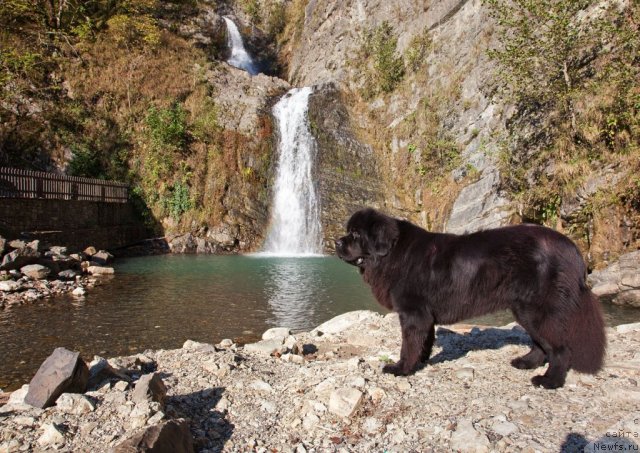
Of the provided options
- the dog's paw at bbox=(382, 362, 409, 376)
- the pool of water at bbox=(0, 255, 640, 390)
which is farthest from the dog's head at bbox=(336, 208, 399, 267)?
the pool of water at bbox=(0, 255, 640, 390)

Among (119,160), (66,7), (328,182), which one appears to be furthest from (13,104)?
(328,182)

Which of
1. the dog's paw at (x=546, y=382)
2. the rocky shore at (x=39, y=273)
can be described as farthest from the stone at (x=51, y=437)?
the rocky shore at (x=39, y=273)

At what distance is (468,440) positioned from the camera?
10.1ft

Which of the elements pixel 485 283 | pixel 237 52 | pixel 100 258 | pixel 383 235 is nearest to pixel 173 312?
pixel 383 235

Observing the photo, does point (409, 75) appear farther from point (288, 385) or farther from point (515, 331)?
point (288, 385)

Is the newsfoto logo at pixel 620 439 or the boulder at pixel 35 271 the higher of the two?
the newsfoto logo at pixel 620 439

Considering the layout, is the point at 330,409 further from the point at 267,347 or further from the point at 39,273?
the point at 39,273

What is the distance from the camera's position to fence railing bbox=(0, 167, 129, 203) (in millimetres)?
16056

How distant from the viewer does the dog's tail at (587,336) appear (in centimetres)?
395

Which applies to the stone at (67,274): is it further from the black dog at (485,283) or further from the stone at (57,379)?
the black dog at (485,283)

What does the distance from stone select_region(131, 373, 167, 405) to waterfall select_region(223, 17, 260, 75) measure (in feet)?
123

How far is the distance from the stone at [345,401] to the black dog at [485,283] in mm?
779

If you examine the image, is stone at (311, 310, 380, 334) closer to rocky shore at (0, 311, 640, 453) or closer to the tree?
rocky shore at (0, 311, 640, 453)

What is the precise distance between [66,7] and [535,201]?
30.6 m
